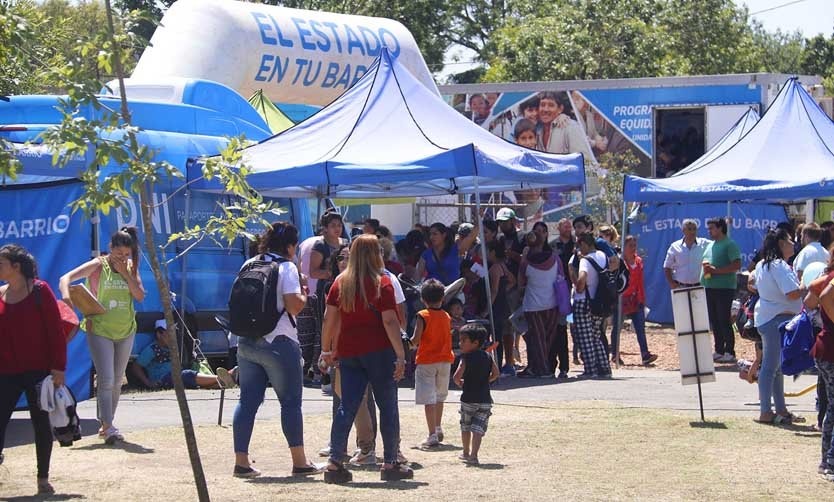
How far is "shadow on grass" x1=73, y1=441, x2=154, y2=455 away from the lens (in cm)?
985

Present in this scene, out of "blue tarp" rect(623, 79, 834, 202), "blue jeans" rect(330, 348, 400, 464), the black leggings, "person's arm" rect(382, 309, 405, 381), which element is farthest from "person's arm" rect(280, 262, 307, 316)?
"blue tarp" rect(623, 79, 834, 202)

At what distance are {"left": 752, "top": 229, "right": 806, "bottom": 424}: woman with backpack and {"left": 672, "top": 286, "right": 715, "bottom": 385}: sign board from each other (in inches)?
20.8

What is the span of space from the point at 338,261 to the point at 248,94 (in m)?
11.1

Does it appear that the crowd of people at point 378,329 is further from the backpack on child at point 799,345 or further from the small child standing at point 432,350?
the backpack on child at point 799,345

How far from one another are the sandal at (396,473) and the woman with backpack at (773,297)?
3.76m

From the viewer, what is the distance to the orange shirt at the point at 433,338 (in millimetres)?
9828

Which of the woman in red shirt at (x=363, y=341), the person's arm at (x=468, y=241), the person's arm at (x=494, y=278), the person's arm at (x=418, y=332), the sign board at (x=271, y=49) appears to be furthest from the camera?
the sign board at (x=271, y=49)

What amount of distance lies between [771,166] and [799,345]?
647 cm

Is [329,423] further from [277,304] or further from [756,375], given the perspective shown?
[756,375]

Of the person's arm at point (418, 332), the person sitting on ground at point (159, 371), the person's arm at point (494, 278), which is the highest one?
the person's arm at point (494, 278)

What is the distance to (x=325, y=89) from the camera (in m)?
21.8

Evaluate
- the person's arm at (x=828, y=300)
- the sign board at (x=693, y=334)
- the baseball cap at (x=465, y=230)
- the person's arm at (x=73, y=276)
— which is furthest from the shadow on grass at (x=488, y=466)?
the baseball cap at (x=465, y=230)

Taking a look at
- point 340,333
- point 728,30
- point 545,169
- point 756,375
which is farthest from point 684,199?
point 728,30

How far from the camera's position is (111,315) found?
9.98m
